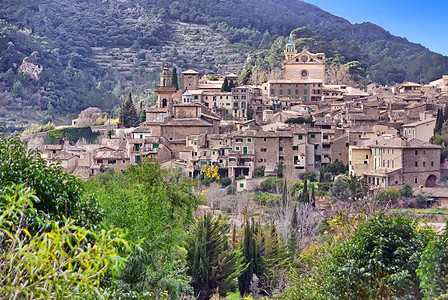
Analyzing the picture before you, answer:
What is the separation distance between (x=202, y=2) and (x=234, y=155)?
316 ft

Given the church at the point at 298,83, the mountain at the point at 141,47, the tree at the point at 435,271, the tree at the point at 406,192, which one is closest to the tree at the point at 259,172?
the tree at the point at 406,192

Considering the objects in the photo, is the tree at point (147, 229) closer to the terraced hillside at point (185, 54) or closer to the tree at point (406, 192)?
the tree at point (406, 192)

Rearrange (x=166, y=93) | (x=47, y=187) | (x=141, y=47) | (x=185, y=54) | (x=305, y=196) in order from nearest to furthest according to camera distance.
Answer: (x=47, y=187), (x=305, y=196), (x=166, y=93), (x=185, y=54), (x=141, y=47)

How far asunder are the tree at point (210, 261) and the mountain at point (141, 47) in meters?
47.5

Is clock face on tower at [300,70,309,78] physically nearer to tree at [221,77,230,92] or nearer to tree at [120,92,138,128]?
tree at [221,77,230,92]

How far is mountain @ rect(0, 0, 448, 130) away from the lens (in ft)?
277

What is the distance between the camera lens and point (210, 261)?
82.4 ft

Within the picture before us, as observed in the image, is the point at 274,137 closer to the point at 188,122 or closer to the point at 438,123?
the point at 188,122

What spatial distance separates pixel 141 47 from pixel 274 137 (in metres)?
74.7

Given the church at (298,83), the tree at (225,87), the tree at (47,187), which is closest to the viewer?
the tree at (47,187)

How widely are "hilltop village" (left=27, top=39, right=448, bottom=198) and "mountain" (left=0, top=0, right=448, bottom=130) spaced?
1938 centimetres

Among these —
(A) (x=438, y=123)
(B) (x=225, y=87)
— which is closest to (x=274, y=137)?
(A) (x=438, y=123)

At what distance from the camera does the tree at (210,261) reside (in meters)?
24.2

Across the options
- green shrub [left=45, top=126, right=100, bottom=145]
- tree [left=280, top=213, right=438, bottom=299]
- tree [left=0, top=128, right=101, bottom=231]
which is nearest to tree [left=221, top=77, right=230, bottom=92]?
green shrub [left=45, top=126, right=100, bottom=145]
